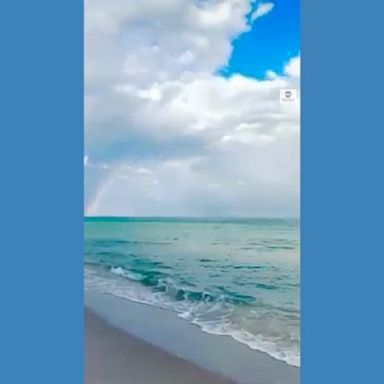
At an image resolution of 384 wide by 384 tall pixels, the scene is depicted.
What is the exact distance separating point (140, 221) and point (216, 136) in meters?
0.55

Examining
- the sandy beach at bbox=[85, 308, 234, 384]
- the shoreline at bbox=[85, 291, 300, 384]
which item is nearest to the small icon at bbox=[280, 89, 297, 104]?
the shoreline at bbox=[85, 291, 300, 384]

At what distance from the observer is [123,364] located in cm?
319

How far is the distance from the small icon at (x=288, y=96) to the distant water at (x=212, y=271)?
58 cm

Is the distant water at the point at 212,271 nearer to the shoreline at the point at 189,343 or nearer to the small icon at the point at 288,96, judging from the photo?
the shoreline at the point at 189,343

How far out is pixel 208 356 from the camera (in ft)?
10.5

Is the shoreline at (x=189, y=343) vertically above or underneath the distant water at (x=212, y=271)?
underneath

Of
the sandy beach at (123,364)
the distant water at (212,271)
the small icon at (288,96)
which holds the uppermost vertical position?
the small icon at (288,96)

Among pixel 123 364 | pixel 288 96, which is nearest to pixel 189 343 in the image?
pixel 123 364

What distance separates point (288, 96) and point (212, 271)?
92cm

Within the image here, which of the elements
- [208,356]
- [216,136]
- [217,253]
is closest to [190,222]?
[217,253]

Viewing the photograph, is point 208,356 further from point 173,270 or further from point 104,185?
point 104,185

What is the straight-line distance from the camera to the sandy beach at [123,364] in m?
3.17

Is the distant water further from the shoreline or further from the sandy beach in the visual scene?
the sandy beach

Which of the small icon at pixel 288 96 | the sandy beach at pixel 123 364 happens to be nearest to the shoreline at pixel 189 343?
the sandy beach at pixel 123 364
